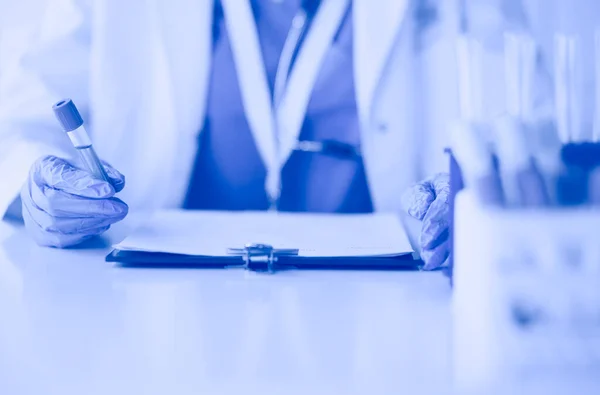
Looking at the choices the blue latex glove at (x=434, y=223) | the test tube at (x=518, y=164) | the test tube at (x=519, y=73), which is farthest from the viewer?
the blue latex glove at (x=434, y=223)

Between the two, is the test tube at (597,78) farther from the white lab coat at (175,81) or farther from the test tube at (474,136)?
the white lab coat at (175,81)

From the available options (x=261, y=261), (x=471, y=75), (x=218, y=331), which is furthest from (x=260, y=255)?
(x=471, y=75)

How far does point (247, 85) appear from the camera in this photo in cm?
109

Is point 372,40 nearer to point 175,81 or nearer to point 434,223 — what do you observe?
point 175,81

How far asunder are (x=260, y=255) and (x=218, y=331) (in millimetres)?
164

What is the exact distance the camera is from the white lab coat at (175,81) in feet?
3.49

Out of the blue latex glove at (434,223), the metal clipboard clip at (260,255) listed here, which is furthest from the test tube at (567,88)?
the metal clipboard clip at (260,255)

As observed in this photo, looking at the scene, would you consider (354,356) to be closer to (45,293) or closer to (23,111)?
(45,293)

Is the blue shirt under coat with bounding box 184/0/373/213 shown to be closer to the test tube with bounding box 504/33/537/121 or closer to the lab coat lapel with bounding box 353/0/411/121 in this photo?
the lab coat lapel with bounding box 353/0/411/121

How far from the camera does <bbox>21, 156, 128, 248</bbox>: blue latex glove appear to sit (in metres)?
0.77

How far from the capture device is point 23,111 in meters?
0.99

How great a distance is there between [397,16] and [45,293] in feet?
2.27

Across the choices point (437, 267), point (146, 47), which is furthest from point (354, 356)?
point (146, 47)

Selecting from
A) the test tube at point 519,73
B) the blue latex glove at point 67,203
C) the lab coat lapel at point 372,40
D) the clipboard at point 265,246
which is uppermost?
the test tube at point 519,73
